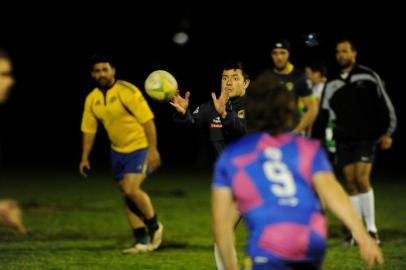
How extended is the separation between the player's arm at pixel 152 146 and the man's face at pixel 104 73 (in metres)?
0.74

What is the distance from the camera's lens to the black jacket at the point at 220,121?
717 cm

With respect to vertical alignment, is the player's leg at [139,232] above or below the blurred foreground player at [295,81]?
below

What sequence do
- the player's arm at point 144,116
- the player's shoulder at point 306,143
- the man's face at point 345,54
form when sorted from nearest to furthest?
the player's shoulder at point 306,143, the player's arm at point 144,116, the man's face at point 345,54

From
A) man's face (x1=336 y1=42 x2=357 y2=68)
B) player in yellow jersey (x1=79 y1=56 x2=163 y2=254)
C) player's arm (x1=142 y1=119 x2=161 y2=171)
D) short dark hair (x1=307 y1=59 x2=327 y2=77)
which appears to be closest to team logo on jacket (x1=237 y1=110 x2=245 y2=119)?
player's arm (x1=142 y1=119 x2=161 y2=171)

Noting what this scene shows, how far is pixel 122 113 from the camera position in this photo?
10.1 metres

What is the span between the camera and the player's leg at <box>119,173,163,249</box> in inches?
401

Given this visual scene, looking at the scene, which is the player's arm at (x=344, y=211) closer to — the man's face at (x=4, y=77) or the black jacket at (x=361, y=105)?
the man's face at (x=4, y=77)

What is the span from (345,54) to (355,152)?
127 cm

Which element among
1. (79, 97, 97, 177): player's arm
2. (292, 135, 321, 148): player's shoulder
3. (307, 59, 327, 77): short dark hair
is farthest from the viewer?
(307, 59, 327, 77): short dark hair

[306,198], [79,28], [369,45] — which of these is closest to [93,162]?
[79,28]

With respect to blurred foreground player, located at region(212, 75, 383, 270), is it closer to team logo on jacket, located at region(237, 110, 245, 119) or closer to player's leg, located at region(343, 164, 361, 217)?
team logo on jacket, located at region(237, 110, 245, 119)

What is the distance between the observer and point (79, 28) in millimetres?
38406

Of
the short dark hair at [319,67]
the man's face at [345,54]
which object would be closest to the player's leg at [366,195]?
the man's face at [345,54]

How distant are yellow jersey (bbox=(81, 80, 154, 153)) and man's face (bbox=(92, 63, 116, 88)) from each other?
0.30 feet
